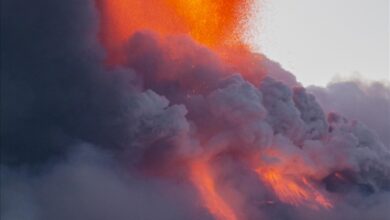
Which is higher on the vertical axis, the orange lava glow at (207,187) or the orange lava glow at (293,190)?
the orange lava glow at (293,190)

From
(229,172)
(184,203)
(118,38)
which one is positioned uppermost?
(118,38)

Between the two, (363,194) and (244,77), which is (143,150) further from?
(363,194)

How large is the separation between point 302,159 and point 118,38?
1656 centimetres

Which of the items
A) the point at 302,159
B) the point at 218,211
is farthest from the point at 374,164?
the point at 218,211

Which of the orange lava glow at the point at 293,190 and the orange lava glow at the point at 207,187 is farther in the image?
the orange lava glow at the point at 293,190

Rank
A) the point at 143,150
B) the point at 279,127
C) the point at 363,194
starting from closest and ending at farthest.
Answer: the point at 143,150, the point at 279,127, the point at 363,194

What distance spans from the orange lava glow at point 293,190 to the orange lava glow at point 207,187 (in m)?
4.65

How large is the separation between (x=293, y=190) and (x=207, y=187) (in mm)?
9796

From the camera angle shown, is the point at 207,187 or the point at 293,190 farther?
the point at 293,190

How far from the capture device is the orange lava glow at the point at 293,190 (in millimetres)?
51531

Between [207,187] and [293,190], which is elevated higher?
[293,190]

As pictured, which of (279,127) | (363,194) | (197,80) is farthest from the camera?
(363,194)

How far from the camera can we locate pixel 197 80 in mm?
43969

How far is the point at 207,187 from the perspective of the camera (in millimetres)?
46281
